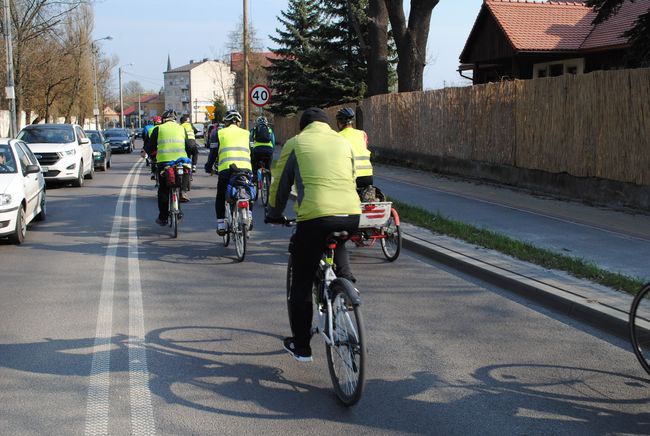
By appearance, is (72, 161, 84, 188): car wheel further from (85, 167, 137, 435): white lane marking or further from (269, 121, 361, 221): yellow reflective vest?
(269, 121, 361, 221): yellow reflective vest

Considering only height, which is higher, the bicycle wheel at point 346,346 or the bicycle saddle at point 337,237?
the bicycle saddle at point 337,237

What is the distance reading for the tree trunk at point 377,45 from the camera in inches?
1102

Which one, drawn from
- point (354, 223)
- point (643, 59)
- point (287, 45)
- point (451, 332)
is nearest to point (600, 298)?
point (451, 332)

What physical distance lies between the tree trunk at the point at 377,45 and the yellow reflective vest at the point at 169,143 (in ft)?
58.8

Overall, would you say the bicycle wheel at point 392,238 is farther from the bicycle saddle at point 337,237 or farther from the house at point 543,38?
the house at point 543,38

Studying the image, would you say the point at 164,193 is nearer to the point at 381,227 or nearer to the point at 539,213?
the point at 381,227

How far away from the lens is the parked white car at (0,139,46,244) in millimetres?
10388

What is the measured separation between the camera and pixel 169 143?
11.4 m

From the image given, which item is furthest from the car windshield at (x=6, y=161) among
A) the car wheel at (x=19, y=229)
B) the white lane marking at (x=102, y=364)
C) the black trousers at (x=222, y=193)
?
the black trousers at (x=222, y=193)

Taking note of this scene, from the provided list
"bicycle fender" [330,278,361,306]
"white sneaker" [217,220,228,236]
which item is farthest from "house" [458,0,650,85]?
"bicycle fender" [330,278,361,306]

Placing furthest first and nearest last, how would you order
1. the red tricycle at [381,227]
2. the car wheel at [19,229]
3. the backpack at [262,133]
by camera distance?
the backpack at [262,133]
the car wheel at [19,229]
the red tricycle at [381,227]

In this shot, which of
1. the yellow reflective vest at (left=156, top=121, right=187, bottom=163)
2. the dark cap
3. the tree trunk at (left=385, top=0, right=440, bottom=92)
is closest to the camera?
the dark cap

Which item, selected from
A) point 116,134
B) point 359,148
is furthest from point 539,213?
point 116,134

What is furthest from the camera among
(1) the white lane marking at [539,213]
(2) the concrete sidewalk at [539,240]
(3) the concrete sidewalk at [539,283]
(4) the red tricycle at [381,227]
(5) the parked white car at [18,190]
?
(5) the parked white car at [18,190]
